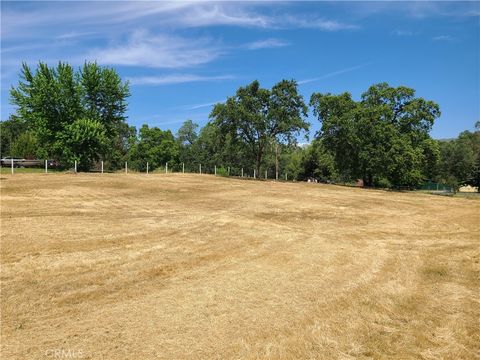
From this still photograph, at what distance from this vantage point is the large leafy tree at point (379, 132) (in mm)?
45562

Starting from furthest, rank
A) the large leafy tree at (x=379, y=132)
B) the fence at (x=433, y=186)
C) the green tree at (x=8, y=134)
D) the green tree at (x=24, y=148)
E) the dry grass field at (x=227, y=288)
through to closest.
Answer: the green tree at (x=8, y=134), the fence at (x=433, y=186), the green tree at (x=24, y=148), the large leafy tree at (x=379, y=132), the dry grass field at (x=227, y=288)

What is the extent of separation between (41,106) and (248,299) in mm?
46491

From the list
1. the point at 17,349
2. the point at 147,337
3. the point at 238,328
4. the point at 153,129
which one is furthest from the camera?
the point at 153,129

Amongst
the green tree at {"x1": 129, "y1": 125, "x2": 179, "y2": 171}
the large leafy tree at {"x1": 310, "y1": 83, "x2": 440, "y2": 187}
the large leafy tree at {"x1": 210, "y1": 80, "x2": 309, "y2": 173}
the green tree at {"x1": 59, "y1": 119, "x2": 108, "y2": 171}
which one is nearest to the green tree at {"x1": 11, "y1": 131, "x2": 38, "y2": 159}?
the green tree at {"x1": 129, "y1": 125, "x2": 179, "y2": 171}

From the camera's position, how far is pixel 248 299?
24.6 feet

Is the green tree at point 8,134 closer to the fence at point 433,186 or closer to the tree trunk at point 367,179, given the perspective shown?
the tree trunk at point 367,179

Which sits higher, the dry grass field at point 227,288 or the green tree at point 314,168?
the green tree at point 314,168

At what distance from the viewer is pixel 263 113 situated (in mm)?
49156

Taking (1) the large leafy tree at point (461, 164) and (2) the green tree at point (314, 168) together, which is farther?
(2) the green tree at point (314, 168)

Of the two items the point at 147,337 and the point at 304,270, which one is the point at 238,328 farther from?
the point at 304,270

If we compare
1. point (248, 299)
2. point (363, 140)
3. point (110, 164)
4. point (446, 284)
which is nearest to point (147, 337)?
point (248, 299)

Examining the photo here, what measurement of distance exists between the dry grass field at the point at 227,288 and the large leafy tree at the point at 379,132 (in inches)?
1226

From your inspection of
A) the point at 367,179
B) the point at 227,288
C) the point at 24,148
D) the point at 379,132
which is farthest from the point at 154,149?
the point at 227,288

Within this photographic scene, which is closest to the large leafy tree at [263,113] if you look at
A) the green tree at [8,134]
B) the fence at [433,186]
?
the fence at [433,186]
